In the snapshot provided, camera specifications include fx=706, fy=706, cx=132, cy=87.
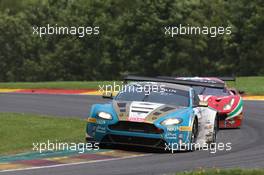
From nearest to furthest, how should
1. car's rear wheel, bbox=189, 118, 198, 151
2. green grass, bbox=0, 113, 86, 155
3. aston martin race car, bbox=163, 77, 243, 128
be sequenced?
car's rear wheel, bbox=189, 118, 198, 151 < green grass, bbox=0, 113, 86, 155 < aston martin race car, bbox=163, 77, 243, 128

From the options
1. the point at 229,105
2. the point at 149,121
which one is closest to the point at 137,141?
the point at 149,121

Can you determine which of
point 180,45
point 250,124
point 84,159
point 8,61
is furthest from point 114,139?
point 8,61

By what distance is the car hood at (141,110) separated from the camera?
493 inches

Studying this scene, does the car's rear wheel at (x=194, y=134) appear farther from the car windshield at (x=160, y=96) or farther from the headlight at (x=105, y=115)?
the headlight at (x=105, y=115)

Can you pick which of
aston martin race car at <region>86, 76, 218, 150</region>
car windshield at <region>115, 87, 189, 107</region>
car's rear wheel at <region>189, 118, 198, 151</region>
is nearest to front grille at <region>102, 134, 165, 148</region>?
aston martin race car at <region>86, 76, 218, 150</region>

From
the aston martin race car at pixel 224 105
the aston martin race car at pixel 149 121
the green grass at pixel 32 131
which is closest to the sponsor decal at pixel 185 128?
the aston martin race car at pixel 149 121

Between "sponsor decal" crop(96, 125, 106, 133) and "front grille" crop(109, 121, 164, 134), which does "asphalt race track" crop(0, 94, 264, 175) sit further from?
"sponsor decal" crop(96, 125, 106, 133)

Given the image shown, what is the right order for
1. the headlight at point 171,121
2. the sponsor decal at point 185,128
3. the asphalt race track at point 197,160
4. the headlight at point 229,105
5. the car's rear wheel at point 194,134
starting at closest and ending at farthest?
the asphalt race track at point 197,160 < the headlight at point 171,121 < the sponsor decal at point 185,128 < the car's rear wheel at point 194,134 < the headlight at point 229,105

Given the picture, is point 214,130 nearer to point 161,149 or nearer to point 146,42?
point 161,149

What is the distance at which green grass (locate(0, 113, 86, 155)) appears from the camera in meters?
14.4

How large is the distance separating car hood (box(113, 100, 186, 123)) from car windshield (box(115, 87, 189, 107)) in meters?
0.38

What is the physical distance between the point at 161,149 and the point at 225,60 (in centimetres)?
4169

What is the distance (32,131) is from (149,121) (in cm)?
482

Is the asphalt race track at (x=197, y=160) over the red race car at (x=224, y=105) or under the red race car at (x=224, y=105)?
under
